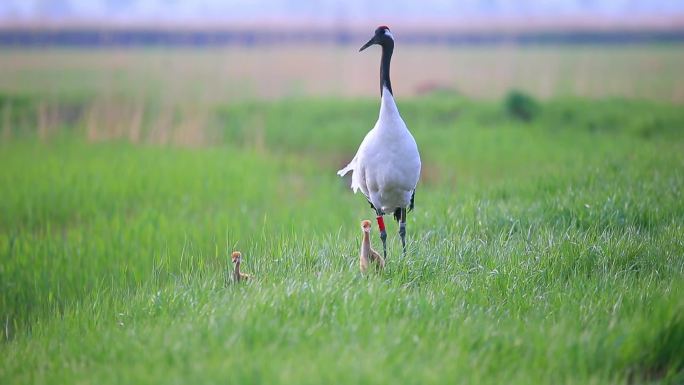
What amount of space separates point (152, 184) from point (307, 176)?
2.92 meters

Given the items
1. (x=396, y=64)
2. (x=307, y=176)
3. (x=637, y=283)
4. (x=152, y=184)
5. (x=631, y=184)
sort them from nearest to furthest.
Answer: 1. (x=637, y=283)
2. (x=631, y=184)
3. (x=152, y=184)
4. (x=307, y=176)
5. (x=396, y=64)

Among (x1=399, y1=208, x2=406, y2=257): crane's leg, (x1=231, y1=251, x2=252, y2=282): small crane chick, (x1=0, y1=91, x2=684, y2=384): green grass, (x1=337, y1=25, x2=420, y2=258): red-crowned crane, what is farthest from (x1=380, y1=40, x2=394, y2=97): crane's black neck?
(x1=231, y1=251, x2=252, y2=282): small crane chick

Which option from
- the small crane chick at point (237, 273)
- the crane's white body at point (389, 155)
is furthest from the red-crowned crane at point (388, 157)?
the small crane chick at point (237, 273)

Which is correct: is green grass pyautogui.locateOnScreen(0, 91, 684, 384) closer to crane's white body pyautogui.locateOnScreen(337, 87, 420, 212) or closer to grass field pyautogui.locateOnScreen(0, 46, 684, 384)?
grass field pyautogui.locateOnScreen(0, 46, 684, 384)

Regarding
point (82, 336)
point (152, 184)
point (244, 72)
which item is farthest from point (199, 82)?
point (82, 336)

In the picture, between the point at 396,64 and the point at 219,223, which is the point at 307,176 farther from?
the point at 396,64

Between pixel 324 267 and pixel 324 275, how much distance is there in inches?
18.2

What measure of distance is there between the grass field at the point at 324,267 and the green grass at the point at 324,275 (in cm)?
2

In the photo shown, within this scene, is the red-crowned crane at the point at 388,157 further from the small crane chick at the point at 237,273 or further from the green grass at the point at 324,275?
the small crane chick at the point at 237,273

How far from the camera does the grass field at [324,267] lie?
4.58m

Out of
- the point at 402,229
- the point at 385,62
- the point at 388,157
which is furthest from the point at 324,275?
the point at 385,62

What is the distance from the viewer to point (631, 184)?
8.88m

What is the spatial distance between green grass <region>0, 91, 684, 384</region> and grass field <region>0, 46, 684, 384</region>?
20 mm

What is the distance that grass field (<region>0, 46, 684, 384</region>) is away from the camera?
15.0 feet
